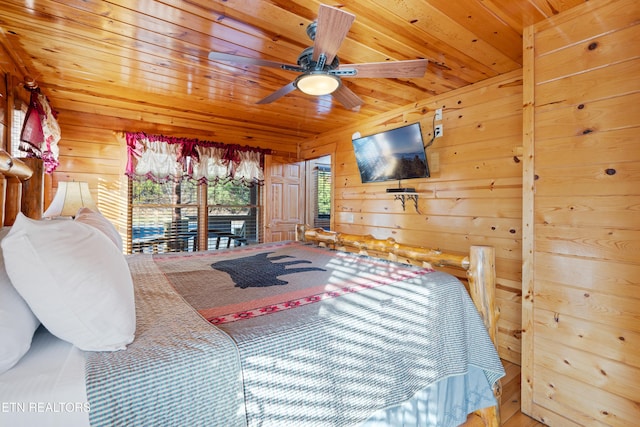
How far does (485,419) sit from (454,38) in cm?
226

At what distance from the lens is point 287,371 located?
3.20ft

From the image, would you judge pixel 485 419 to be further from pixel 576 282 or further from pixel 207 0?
pixel 207 0

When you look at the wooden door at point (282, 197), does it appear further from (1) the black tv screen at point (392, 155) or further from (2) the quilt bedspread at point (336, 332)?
(2) the quilt bedspread at point (336, 332)

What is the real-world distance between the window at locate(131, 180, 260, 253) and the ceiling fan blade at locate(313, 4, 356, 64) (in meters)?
3.20

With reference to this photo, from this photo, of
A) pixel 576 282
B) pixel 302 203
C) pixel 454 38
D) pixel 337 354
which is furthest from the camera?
pixel 302 203

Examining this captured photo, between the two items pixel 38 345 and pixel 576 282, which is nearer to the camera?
pixel 38 345

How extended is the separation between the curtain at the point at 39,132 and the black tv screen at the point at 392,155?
2.89 m

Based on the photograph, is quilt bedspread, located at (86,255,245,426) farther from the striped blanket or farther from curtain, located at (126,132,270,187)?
curtain, located at (126,132,270,187)

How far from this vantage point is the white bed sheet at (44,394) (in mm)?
650

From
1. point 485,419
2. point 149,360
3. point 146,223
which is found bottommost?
point 485,419

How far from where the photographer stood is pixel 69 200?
94.0 inches

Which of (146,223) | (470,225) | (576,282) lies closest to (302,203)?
(146,223)

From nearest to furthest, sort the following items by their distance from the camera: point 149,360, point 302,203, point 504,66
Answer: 1. point 149,360
2. point 504,66
3. point 302,203

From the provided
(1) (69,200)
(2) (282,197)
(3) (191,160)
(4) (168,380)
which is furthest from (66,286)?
(2) (282,197)
